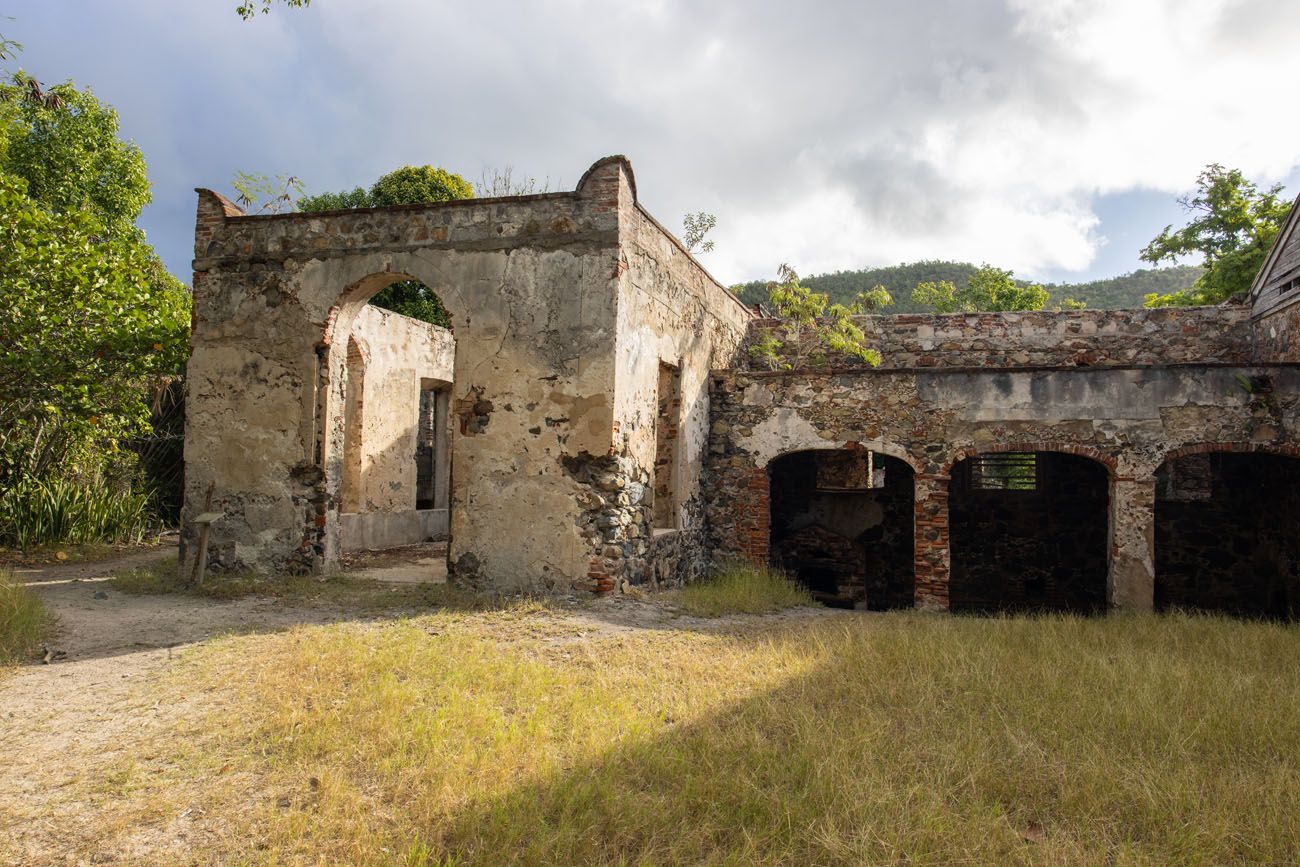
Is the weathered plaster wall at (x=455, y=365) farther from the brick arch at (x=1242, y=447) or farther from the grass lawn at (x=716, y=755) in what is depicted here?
the brick arch at (x=1242, y=447)

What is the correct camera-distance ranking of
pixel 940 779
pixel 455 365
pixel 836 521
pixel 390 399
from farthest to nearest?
1. pixel 836 521
2. pixel 390 399
3. pixel 455 365
4. pixel 940 779

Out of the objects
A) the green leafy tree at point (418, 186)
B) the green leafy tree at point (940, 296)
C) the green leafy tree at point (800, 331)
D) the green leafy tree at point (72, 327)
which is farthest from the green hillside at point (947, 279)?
the green leafy tree at point (72, 327)

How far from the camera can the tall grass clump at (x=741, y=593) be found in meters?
8.26

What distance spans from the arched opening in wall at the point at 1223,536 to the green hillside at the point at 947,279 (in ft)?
81.8

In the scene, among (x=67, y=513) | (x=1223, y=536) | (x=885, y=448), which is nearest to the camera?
(x=885, y=448)

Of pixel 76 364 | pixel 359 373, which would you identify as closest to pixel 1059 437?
pixel 359 373

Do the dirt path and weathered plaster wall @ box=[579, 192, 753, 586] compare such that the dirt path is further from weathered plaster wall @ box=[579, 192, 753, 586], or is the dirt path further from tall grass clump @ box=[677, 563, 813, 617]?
tall grass clump @ box=[677, 563, 813, 617]

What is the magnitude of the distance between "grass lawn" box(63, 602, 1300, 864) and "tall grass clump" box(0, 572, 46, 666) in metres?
1.24

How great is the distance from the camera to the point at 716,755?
4.07m

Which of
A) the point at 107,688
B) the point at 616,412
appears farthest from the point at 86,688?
the point at 616,412

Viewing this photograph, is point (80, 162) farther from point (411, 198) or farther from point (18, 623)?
point (18, 623)

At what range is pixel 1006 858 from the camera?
3164 millimetres

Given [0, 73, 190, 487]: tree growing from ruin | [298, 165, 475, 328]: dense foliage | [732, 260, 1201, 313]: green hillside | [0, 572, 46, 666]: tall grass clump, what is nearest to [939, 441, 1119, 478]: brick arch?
[0, 572, 46, 666]: tall grass clump

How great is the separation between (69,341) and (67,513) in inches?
122
